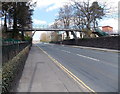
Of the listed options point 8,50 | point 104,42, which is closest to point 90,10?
point 104,42

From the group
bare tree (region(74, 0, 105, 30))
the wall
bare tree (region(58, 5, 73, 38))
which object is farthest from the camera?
bare tree (region(58, 5, 73, 38))

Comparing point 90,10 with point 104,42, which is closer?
point 104,42

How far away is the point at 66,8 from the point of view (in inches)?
3177

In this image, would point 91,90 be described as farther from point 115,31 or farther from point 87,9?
point 115,31

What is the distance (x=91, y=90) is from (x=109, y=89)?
0.70 metres

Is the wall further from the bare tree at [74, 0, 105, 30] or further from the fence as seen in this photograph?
the fence

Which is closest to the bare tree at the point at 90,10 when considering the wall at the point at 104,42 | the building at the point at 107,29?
the wall at the point at 104,42

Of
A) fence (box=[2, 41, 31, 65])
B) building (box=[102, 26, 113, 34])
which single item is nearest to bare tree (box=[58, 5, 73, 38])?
building (box=[102, 26, 113, 34])

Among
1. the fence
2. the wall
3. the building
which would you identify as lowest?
the wall

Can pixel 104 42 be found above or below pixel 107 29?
below

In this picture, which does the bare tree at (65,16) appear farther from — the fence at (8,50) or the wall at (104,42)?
the fence at (8,50)

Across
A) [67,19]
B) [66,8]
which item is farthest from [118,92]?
[67,19]

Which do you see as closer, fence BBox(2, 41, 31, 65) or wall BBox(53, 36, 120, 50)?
fence BBox(2, 41, 31, 65)

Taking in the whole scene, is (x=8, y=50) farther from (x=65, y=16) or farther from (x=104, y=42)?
(x=65, y=16)
